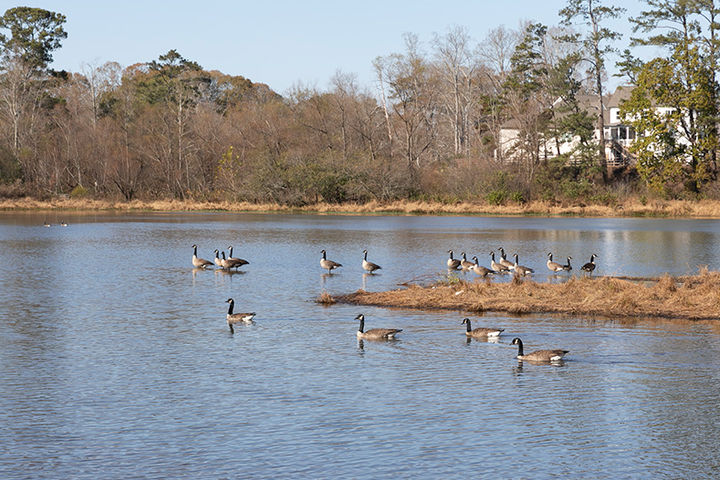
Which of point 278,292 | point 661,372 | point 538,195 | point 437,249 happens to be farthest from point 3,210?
point 661,372

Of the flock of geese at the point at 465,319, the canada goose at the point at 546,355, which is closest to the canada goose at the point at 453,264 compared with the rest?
the flock of geese at the point at 465,319

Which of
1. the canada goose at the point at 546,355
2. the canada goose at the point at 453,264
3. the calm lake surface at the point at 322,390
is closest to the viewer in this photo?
the calm lake surface at the point at 322,390

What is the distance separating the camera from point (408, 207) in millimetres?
83375

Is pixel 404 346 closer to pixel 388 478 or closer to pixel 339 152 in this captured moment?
pixel 388 478

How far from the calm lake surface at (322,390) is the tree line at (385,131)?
45691 mm

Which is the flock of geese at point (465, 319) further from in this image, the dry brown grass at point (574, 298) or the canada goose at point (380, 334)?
the dry brown grass at point (574, 298)

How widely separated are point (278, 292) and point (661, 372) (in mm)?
15488

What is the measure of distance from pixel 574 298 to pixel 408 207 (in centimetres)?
5834

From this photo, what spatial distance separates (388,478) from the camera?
11742 mm

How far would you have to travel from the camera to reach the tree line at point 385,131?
241 ft

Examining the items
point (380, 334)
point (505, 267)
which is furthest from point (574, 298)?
point (505, 267)

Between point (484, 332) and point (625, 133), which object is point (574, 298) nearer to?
point (484, 332)

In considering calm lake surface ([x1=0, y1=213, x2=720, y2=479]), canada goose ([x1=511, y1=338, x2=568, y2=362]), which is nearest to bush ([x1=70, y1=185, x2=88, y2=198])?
calm lake surface ([x1=0, y1=213, x2=720, y2=479])

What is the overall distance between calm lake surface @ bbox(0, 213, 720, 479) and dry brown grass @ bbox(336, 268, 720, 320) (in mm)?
955
